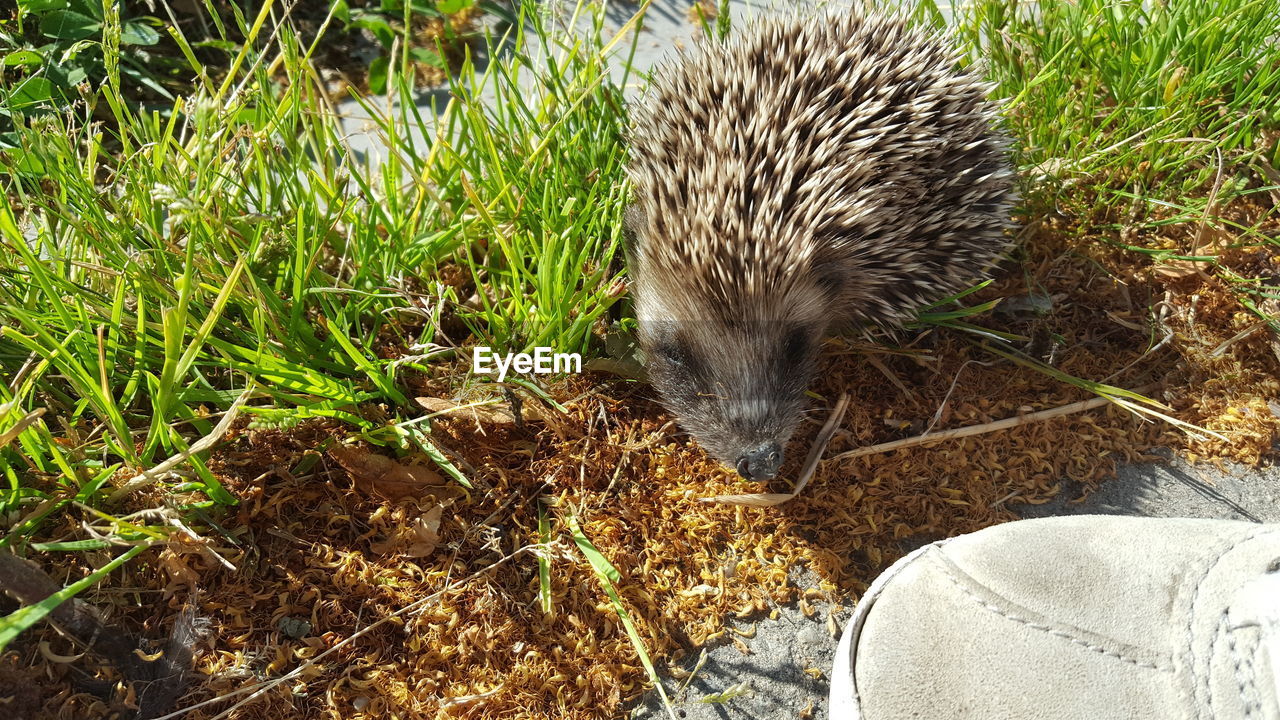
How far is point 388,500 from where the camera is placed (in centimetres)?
248

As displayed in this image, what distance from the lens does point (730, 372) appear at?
103 inches

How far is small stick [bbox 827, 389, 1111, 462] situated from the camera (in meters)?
2.69

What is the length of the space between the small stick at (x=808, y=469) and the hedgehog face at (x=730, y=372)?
0.11 metres

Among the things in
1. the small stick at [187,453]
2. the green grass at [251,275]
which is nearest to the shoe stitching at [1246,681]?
the green grass at [251,275]

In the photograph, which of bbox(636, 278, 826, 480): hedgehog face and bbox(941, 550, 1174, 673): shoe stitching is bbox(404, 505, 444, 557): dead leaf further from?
bbox(941, 550, 1174, 673): shoe stitching

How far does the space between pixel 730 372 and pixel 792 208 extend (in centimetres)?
52

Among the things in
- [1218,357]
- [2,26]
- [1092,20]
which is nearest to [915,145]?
[1092,20]

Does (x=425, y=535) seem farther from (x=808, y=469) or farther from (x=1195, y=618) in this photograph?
(x=1195, y=618)

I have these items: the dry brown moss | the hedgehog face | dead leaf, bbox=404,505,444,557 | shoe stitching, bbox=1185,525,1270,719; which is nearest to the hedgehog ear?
the hedgehog face

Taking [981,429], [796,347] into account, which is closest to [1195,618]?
[981,429]

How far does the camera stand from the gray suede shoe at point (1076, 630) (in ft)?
6.46

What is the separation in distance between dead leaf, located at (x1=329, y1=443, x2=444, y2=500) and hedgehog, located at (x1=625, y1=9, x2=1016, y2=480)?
78 centimetres

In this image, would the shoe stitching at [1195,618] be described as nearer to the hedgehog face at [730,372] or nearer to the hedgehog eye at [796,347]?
the hedgehog face at [730,372]

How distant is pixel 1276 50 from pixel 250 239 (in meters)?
3.46
